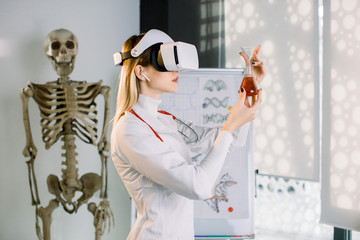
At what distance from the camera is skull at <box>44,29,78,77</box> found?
2926 millimetres

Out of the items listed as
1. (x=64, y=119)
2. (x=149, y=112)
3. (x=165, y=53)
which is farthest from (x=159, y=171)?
(x=64, y=119)

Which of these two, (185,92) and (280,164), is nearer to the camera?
(185,92)

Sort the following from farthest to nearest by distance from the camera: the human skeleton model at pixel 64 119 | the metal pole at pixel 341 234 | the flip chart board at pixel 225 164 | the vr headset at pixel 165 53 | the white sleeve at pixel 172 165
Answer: the metal pole at pixel 341 234 < the flip chart board at pixel 225 164 < the human skeleton model at pixel 64 119 < the vr headset at pixel 165 53 < the white sleeve at pixel 172 165

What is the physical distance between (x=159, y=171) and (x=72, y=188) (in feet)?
5.74

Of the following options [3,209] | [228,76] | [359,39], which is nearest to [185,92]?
[228,76]

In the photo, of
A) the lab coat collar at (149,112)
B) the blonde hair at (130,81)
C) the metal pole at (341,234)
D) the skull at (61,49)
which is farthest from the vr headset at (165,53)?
the metal pole at (341,234)

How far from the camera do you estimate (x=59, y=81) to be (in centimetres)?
292

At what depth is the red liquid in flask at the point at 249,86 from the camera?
1.48 meters

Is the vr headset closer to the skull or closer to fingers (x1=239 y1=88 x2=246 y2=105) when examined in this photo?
fingers (x1=239 y1=88 x2=246 y2=105)

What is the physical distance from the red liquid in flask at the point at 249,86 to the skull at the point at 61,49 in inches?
69.7

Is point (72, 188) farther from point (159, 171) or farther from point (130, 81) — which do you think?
point (159, 171)

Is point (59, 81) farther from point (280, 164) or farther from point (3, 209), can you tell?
point (280, 164)

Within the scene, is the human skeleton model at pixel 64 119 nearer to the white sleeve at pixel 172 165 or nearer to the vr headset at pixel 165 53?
the vr headset at pixel 165 53

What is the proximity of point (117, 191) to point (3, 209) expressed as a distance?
1.10 meters
